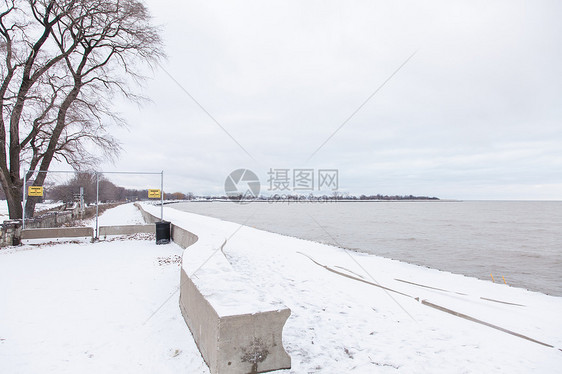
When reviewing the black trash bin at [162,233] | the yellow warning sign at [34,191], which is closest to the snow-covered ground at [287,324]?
the black trash bin at [162,233]

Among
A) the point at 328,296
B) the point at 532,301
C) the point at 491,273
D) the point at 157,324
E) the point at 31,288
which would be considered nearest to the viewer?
the point at 157,324

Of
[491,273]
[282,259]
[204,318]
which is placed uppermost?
[204,318]

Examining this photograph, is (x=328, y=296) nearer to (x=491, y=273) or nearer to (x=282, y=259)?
(x=282, y=259)

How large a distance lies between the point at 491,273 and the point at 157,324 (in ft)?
43.8

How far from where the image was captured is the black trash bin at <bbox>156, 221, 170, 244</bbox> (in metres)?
11.8

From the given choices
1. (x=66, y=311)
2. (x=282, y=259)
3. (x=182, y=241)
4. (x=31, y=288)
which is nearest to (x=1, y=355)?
(x=66, y=311)

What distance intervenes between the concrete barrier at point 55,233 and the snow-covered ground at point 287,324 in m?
3.09

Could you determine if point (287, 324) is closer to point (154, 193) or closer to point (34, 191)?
point (154, 193)

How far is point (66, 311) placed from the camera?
15.8 ft

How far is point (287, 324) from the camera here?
4.81 metres

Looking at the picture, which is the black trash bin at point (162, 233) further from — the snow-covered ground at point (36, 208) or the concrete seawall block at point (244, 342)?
the snow-covered ground at point (36, 208)

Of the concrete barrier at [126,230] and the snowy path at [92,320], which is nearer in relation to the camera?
the snowy path at [92,320]

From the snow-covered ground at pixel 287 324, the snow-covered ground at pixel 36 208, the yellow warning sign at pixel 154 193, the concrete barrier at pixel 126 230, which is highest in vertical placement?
the yellow warning sign at pixel 154 193

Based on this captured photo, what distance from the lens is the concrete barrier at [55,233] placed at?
11.5 meters
